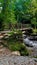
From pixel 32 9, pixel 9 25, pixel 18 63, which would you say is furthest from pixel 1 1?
pixel 18 63

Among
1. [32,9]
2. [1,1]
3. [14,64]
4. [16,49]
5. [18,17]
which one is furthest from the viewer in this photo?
[18,17]

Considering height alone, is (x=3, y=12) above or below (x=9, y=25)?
above

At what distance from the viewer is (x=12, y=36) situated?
42.5 feet

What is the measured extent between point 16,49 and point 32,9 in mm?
18071

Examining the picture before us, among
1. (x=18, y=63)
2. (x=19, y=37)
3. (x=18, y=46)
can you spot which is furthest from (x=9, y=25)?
(x=18, y=63)

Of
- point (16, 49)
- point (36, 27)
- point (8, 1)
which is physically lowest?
point (36, 27)

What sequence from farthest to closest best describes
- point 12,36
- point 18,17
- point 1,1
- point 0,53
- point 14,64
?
point 18,17 < point 1,1 < point 12,36 < point 0,53 < point 14,64

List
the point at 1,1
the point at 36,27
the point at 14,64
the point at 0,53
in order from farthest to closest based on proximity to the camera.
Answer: the point at 36,27, the point at 1,1, the point at 0,53, the point at 14,64

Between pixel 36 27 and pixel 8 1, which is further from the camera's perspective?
pixel 36 27

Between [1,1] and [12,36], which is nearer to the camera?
[12,36]

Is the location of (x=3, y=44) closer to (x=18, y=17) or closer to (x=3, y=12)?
(x=3, y=12)

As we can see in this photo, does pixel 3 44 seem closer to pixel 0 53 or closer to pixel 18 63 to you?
pixel 0 53

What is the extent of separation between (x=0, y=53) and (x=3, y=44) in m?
1.38

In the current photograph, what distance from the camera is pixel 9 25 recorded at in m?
27.0
